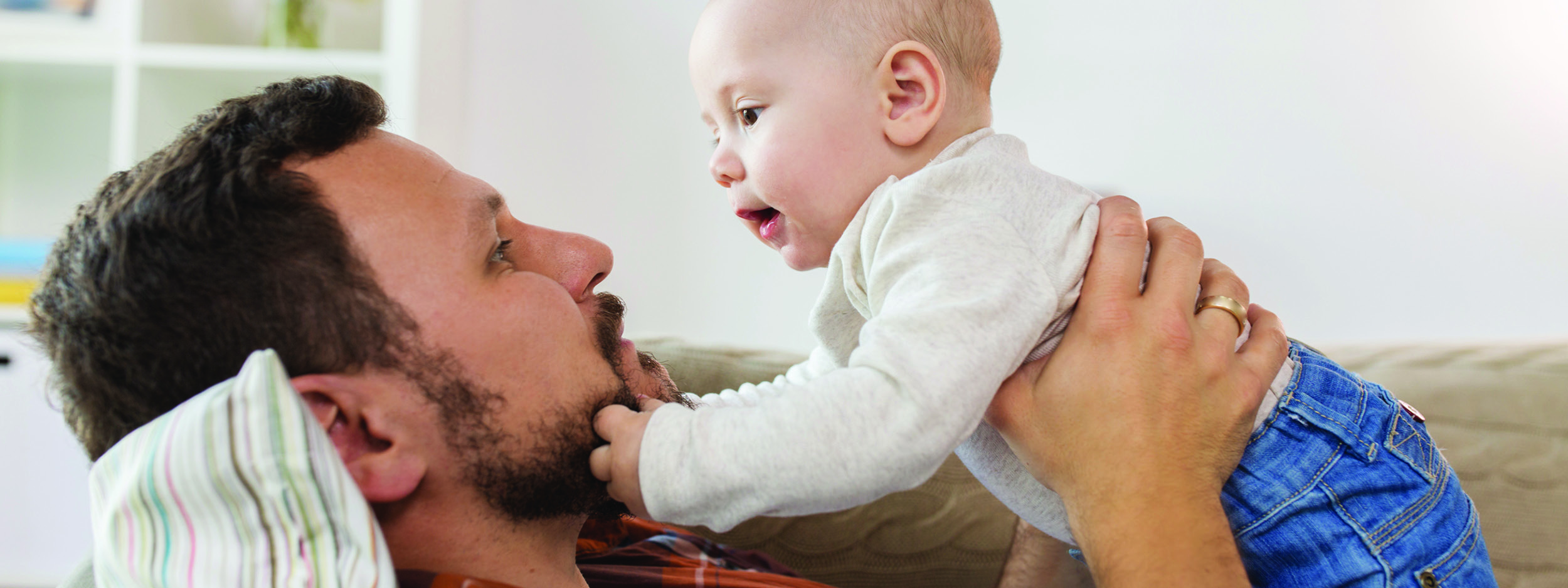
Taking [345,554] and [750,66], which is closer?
[345,554]

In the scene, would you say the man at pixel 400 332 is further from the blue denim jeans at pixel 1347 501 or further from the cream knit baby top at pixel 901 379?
the cream knit baby top at pixel 901 379

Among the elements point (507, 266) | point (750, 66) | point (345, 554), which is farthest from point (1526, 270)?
point (345, 554)

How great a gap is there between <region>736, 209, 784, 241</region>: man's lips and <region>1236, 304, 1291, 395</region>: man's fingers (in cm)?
52

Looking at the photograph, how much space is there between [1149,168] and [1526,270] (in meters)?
1.20

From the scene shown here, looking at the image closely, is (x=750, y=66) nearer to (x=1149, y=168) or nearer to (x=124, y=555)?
(x=124, y=555)

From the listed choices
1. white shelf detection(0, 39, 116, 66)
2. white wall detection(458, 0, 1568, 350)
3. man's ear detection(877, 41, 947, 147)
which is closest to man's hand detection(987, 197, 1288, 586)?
man's ear detection(877, 41, 947, 147)

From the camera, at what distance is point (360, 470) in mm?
849

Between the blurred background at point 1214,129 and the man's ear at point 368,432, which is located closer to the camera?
the man's ear at point 368,432

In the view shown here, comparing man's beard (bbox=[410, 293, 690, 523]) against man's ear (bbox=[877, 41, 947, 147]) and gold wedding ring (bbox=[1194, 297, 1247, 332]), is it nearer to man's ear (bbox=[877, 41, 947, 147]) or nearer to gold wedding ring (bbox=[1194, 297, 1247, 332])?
man's ear (bbox=[877, 41, 947, 147])

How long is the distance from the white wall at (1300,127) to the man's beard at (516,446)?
199 centimetres

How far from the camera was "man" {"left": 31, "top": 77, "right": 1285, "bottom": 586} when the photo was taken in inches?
32.5

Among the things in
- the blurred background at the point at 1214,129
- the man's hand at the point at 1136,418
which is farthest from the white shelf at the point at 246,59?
the man's hand at the point at 1136,418

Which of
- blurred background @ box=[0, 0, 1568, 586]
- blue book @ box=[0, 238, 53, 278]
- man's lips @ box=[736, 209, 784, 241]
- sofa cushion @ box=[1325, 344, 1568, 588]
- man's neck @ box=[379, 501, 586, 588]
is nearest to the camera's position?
man's neck @ box=[379, 501, 586, 588]

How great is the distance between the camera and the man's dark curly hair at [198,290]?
2.68ft
